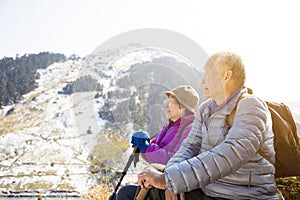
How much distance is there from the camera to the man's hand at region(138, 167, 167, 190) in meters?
1.60

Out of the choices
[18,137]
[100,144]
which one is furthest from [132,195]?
[18,137]

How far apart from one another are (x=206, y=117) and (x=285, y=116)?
1.83 feet

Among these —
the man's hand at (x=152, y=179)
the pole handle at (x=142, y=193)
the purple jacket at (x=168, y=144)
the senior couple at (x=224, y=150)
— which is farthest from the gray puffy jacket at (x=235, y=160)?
the purple jacket at (x=168, y=144)

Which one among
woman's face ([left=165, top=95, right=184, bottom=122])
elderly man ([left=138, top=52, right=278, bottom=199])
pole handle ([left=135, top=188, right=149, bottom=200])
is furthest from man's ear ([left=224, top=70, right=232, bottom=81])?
woman's face ([left=165, top=95, right=184, bottom=122])

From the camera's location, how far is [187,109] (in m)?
2.88

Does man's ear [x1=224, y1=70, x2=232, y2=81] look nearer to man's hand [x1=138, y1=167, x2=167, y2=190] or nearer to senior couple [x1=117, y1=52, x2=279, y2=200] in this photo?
senior couple [x1=117, y1=52, x2=279, y2=200]

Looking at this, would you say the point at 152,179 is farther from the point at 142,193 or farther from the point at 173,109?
the point at 173,109

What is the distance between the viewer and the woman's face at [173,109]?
2.81 m

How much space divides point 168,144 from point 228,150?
1.29 m

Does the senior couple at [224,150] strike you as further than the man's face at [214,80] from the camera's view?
No

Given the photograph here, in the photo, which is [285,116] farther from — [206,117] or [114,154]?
[114,154]

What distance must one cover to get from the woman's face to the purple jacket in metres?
0.06

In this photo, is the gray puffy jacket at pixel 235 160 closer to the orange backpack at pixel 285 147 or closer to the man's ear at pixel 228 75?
the man's ear at pixel 228 75

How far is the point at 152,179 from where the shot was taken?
5.34 ft
